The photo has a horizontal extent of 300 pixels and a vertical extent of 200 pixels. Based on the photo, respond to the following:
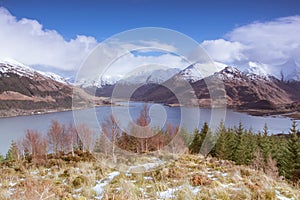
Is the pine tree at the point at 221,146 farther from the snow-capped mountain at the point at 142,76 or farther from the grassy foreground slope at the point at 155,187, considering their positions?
the grassy foreground slope at the point at 155,187

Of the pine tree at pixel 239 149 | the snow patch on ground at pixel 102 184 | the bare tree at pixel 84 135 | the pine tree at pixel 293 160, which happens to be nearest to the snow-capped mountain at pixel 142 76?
the snow patch on ground at pixel 102 184

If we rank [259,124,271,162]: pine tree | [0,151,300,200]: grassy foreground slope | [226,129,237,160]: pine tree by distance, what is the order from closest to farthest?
[0,151,300,200]: grassy foreground slope
[259,124,271,162]: pine tree
[226,129,237,160]: pine tree

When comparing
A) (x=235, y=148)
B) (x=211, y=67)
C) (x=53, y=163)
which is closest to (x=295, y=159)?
(x=235, y=148)

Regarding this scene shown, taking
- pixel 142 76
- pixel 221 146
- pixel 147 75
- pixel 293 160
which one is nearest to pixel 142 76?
pixel 142 76

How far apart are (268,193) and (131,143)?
411 inches

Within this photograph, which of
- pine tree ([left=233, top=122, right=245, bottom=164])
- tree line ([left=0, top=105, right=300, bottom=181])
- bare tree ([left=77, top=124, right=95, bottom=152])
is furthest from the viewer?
pine tree ([left=233, top=122, right=245, bottom=164])

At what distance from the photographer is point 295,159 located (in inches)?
1155

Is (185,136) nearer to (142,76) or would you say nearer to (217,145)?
(217,145)

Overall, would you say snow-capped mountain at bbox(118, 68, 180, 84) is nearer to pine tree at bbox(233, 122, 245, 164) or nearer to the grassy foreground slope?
the grassy foreground slope

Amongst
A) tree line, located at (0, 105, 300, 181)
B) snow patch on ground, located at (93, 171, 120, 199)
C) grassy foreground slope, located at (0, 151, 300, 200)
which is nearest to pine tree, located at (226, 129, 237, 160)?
tree line, located at (0, 105, 300, 181)

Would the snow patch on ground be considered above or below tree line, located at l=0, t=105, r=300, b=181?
above

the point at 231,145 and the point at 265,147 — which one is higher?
the point at 265,147

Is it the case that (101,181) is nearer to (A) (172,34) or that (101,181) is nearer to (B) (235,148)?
(A) (172,34)

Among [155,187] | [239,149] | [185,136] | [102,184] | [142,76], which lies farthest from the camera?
[239,149]
